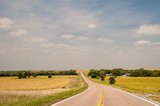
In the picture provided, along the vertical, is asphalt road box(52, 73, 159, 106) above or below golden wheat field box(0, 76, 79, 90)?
below

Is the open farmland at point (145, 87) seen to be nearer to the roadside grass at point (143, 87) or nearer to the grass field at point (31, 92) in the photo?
the roadside grass at point (143, 87)

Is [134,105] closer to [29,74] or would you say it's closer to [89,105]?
[89,105]

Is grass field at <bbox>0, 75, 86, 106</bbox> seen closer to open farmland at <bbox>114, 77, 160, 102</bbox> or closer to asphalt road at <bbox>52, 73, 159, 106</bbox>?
asphalt road at <bbox>52, 73, 159, 106</bbox>

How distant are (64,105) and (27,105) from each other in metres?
2.23

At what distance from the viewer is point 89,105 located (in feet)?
56.9

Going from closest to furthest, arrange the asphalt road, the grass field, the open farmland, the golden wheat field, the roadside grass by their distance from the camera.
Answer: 1. the asphalt road
2. the grass field
3. the roadside grass
4. the open farmland
5. the golden wheat field

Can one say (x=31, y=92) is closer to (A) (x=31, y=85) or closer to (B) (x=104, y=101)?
(B) (x=104, y=101)

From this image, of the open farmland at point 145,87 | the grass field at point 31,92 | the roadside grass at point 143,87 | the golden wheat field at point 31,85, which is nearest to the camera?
the grass field at point 31,92

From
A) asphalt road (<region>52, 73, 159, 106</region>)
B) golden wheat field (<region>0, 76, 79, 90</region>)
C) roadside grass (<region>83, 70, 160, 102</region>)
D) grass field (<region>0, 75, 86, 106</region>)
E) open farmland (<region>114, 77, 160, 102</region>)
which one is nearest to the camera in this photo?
asphalt road (<region>52, 73, 159, 106</region>)

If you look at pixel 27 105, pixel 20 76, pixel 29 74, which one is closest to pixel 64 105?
pixel 27 105

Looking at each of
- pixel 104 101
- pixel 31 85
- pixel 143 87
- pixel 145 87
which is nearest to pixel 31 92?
pixel 143 87

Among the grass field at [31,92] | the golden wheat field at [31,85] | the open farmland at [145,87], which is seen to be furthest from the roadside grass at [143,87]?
the golden wheat field at [31,85]

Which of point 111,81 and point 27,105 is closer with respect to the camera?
point 27,105

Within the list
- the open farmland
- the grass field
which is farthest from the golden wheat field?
the open farmland
